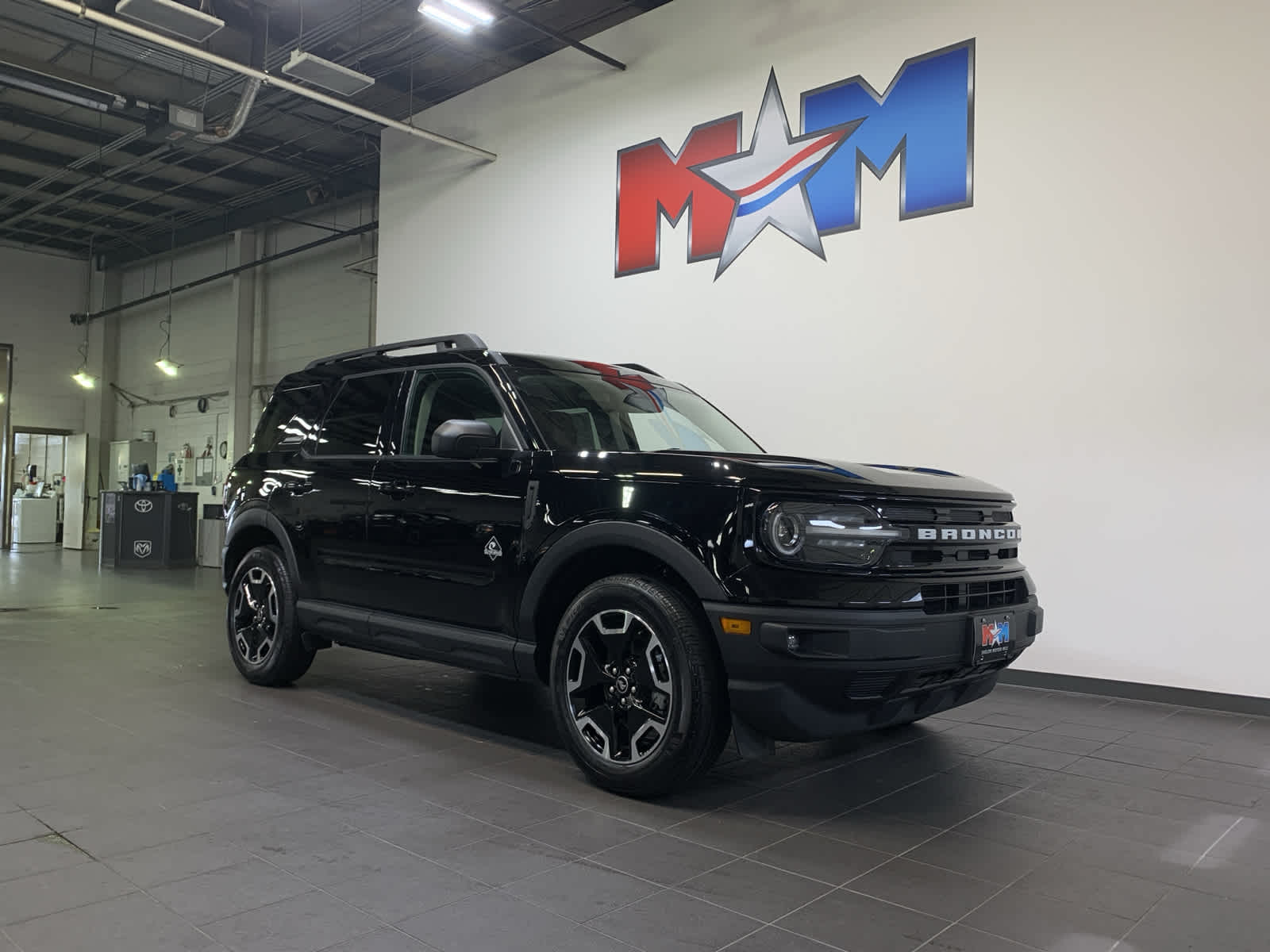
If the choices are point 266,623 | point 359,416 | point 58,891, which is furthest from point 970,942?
point 266,623

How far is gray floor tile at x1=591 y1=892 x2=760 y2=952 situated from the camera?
2160 millimetres

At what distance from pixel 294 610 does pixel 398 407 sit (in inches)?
48.6

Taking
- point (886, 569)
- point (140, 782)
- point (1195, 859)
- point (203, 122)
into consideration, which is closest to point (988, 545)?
point (886, 569)

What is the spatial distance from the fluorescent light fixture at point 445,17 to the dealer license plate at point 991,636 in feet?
18.9

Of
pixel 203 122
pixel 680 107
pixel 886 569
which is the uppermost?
pixel 203 122

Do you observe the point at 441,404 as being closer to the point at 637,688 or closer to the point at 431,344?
the point at 431,344

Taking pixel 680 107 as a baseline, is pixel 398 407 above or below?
below

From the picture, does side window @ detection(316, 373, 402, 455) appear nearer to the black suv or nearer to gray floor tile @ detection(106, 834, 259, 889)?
the black suv

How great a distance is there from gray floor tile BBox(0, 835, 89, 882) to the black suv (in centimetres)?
150

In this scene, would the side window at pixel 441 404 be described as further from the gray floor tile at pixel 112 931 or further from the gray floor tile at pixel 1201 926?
the gray floor tile at pixel 1201 926

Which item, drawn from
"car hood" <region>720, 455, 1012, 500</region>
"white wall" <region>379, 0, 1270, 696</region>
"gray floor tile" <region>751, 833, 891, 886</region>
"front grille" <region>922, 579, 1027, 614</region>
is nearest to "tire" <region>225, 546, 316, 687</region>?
"car hood" <region>720, 455, 1012, 500</region>

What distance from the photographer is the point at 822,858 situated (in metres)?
2.72

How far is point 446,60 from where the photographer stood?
960 centimetres

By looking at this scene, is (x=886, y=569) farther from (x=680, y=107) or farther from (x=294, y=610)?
(x=680, y=107)
